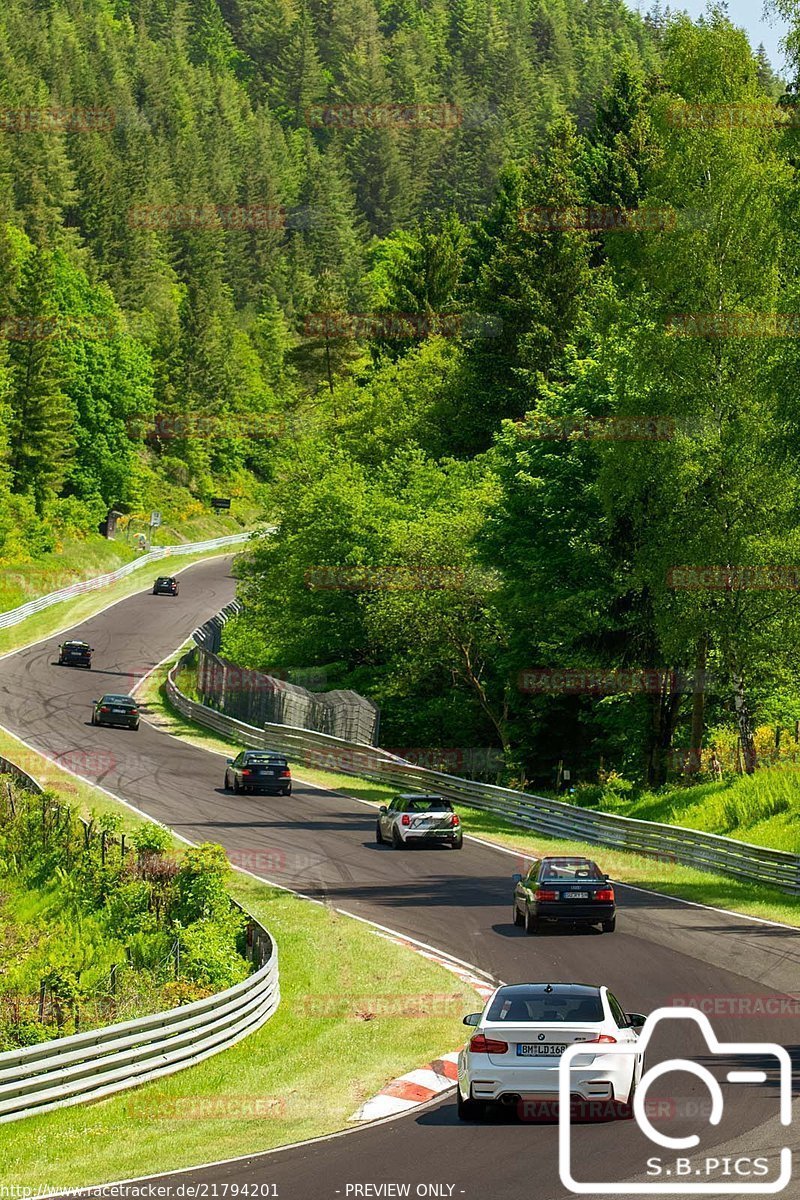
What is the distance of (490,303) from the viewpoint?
277 feet

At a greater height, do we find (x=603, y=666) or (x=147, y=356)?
(x=147, y=356)

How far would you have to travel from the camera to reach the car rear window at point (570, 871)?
93.7ft

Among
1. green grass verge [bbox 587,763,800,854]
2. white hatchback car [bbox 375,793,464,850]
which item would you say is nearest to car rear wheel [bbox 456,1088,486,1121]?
green grass verge [bbox 587,763,800,854]

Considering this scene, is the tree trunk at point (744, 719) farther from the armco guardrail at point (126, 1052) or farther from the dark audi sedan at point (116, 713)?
the dark audi sedan at point (116, 713)

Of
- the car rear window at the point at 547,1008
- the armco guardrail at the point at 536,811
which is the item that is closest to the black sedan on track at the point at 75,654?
the armco guardrail at the point at 536,811

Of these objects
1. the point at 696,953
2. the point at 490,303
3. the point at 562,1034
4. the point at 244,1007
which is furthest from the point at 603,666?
the point at 490,303

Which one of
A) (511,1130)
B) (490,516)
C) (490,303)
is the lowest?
(511,1130)

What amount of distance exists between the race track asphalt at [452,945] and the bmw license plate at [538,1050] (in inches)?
26.4

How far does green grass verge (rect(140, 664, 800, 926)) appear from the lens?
3253 cm

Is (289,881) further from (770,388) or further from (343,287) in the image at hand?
(343,287)

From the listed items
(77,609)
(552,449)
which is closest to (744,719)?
(552,449)

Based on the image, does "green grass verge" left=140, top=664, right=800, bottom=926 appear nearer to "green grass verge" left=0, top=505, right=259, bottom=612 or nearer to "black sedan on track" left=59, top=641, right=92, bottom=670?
"black sedan on track" left=59, top=641, right=92, bottom=670

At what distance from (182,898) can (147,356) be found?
4564 inches

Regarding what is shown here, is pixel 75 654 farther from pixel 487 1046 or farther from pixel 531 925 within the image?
pixel 487 1046
